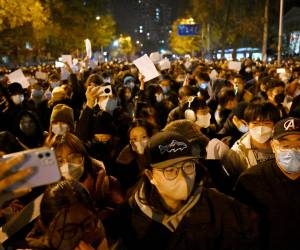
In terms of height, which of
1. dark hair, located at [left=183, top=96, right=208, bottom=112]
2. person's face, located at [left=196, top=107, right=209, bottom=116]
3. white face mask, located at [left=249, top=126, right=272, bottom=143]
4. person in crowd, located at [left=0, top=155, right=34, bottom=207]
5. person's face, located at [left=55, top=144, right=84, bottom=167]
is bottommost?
→ person's face, located at [left=196, top=107, right=209, bottom=116]

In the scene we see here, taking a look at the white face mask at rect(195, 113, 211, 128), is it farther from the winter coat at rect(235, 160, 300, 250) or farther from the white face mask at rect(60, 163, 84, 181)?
the winter coat at rect(235, 160, 300, 250)

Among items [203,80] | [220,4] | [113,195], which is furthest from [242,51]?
[113,195]

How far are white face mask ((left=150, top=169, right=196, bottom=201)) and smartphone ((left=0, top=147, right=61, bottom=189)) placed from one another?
1.14 metres

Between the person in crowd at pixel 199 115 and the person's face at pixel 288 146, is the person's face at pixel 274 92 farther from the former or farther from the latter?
the person's face at pixel 288 146

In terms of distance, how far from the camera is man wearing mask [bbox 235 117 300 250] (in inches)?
123

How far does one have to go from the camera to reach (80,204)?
106 inches

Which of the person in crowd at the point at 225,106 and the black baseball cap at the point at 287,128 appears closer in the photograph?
the black baseball cap at the point at 287,128

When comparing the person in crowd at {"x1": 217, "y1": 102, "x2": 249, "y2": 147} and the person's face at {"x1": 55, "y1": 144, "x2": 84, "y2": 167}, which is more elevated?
the person's face at {"x1": 55, "y1": 144, "x2": 84, "y2": 167}

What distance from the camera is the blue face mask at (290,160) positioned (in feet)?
10.3

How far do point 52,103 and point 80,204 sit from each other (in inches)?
232

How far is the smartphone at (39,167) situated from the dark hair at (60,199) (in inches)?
36.9

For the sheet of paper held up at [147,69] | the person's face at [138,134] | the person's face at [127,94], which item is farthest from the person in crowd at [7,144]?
the sheet of paper held up at [147,69]

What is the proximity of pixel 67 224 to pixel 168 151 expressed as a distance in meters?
0.73

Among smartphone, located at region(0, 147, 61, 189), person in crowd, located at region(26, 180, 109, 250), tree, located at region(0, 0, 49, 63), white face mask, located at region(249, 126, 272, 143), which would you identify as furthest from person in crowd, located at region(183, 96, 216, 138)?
tree, located at region(0, 0, 49, 63)
